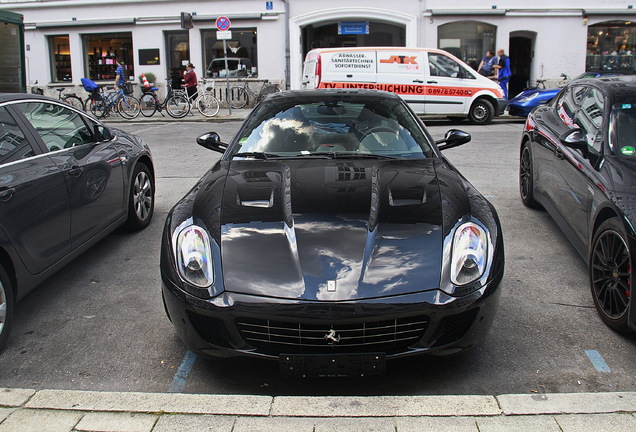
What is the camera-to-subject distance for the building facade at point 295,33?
21938 mm

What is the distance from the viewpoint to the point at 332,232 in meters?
3.36

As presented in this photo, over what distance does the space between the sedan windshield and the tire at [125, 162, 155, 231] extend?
416 cm

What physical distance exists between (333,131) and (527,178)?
3066 mm

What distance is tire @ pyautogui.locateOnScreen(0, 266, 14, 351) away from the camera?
3650 millimetres

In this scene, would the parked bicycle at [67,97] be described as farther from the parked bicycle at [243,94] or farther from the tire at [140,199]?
the tire at [140,199]

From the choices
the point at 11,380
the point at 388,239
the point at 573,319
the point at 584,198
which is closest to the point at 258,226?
the point at 388,239

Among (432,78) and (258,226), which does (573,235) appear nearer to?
(258,226)

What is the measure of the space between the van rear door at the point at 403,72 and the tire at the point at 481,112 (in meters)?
1.44

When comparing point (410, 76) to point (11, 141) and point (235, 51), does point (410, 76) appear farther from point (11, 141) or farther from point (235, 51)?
point (11, 141)

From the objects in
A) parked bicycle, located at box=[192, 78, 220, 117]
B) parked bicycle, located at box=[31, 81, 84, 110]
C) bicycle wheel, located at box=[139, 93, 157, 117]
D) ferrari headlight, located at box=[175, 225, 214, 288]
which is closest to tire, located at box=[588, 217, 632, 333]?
ferrari headlight, located at box=[175, 225, 214, 288]

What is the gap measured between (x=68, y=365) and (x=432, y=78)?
536 inches

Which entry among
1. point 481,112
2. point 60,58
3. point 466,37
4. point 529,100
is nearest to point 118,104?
point 60,58

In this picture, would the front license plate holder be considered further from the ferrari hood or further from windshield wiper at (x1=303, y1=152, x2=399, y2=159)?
windshield wiper at (x1=303, y1=152, x2=399, y2=159)

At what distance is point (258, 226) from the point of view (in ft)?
11.3
